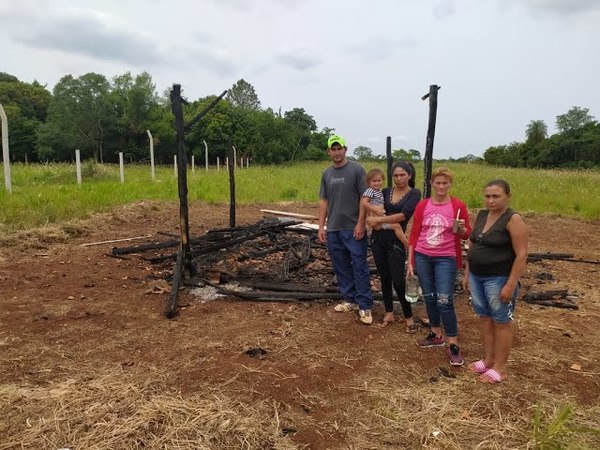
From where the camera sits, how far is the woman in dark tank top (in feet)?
9.59

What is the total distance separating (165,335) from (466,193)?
13.3 m

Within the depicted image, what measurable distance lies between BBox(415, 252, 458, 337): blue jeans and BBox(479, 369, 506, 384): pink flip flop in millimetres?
394

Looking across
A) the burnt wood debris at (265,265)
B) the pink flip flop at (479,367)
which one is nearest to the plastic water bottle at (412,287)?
the pink flip flop at (479,367)

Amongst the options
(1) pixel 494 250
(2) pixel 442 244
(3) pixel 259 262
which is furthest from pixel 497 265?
(3) pixel 259 262

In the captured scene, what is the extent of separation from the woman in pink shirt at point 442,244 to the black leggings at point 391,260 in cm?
34

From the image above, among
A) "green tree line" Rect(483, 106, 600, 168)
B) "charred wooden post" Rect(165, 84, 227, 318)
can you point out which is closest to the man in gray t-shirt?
"charred wooden post" Rect(165, 84, 227, 318)

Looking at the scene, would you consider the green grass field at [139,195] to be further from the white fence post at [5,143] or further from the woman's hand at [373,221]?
the woman's hand at [373,221]

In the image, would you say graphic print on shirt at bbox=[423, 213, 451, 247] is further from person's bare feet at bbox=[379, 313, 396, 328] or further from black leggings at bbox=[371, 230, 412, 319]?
person's bare feet at bbox=[379, 313, 396, 328]

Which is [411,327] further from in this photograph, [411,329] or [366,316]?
[366,316]

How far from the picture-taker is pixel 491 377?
3.23m

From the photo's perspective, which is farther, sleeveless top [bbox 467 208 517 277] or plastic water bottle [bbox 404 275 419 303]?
plastic water bottle [bbox 404 275 419 303]

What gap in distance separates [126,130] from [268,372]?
48554mm

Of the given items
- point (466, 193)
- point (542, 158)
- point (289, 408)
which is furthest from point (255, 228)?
point (542, 158)

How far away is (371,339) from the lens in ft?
13.1
